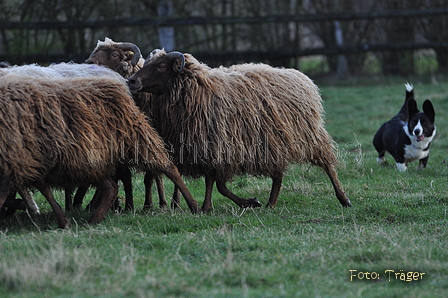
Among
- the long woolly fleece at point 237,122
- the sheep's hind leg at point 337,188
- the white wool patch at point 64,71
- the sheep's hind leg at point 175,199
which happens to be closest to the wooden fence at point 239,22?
the white wool patch at point 64,71

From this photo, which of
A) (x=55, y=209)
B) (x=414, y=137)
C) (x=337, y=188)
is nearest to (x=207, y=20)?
(x=414, y=137)

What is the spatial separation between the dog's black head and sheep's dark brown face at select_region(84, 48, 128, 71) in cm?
449

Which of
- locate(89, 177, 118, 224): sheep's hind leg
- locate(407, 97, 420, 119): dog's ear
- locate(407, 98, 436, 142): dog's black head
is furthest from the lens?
locate(407, 97, 420, 119): dog's ear

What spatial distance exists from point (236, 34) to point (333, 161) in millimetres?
12880

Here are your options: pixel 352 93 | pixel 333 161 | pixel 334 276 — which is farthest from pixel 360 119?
pixel 334 276

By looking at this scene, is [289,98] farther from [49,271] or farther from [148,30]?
[148,30]

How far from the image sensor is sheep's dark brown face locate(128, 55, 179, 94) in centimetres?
730

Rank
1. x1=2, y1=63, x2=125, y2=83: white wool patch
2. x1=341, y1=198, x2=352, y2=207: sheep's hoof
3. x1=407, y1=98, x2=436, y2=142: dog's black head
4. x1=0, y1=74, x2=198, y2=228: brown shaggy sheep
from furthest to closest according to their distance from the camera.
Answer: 1. x1=407, y1=98, x2=436, y2=142: dog's black head
2. x1=341, y1=198, x2=352, y2=207: sheep's hoof
3. x1=2, y1=63, x2=125, y2=83: white wool patch
4. x1=0, y1=74, x2=198, y2=228: brown shaggy sheep

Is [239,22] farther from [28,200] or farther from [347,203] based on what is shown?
[28,200]

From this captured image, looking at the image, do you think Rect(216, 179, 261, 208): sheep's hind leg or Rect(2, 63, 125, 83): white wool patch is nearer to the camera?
Rect(2, 63, 125, 83): white wool patch

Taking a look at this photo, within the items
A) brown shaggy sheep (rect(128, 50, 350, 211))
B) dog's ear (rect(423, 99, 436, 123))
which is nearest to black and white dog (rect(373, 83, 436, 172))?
dog's ear (rect(423, 99, 436, 123))

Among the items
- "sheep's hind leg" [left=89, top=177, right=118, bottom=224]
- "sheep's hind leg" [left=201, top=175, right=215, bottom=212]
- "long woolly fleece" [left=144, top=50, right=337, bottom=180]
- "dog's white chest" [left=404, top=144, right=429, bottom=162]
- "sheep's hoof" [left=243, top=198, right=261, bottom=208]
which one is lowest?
"dog's white chest" [left=404, top=144, right=429, bottom=162]

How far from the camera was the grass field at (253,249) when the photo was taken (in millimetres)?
4391

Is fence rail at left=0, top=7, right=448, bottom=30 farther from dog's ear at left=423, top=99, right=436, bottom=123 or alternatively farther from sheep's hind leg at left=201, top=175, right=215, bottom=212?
sheep's hind leg at left=201, top=175, right=215, bottom=212
